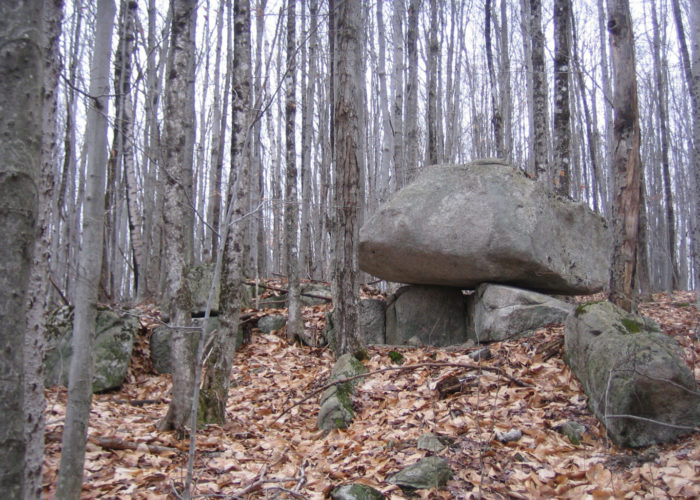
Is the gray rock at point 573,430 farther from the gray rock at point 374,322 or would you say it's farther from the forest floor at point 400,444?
the gray rock at point 374,322

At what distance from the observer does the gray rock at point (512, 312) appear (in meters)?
6.63

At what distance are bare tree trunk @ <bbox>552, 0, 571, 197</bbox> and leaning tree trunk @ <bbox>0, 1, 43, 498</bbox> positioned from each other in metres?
8.06

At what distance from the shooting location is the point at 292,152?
8883 mm

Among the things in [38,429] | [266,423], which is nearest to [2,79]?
[38,429]

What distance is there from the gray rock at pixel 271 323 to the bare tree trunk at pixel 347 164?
2.84 m

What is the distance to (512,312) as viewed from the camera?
6.69m

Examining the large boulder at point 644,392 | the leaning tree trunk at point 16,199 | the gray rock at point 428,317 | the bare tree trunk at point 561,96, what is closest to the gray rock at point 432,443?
the large boulder at point 644,392

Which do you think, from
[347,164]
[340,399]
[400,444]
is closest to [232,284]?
[340,399]

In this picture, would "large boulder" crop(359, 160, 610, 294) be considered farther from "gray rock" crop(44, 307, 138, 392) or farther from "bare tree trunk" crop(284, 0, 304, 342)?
"gray rock" crop(44, 307, 138, 392)

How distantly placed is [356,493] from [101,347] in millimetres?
4940

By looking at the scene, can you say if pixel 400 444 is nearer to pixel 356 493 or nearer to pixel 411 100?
pixel 356 493

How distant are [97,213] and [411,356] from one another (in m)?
4.72

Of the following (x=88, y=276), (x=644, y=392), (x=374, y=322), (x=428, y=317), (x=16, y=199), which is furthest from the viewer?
(x=374, y=322)

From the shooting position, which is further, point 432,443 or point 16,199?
point 432,443
